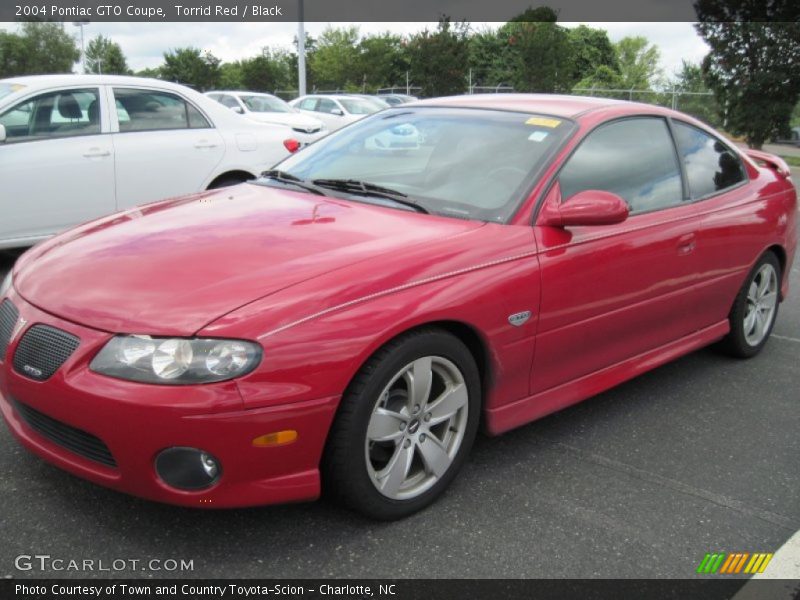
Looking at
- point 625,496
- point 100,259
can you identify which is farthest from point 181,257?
point 625,496

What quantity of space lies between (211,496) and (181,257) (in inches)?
33.5

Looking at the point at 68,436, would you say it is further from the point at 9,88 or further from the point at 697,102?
the point at 697,102

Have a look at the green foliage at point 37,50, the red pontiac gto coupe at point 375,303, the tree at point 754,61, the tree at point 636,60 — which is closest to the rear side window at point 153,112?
the red pontiac gto coupe at point 375,303

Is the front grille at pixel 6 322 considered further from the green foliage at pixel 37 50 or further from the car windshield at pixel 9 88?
the green foliage at pixel 37 50

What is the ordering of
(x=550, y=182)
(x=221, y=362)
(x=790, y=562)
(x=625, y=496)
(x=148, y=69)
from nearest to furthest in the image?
(x=221, y=362) < (x=790, y=562) < (x=625, y=496) < (x=550, y=182) < (x=148, y=69)

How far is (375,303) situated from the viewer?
2572mm

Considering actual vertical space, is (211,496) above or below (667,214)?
below

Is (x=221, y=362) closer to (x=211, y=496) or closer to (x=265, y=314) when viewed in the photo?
(x=265, y=314)

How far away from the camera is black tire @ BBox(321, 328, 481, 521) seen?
8.27 feet

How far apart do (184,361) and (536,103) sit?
91.4 inches

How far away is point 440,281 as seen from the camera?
2775 millimetres

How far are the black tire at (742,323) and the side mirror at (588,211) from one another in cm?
170
